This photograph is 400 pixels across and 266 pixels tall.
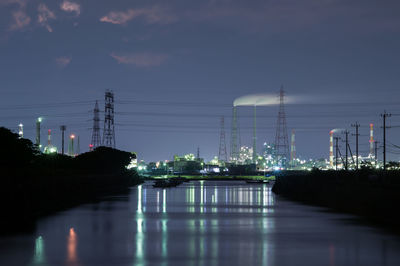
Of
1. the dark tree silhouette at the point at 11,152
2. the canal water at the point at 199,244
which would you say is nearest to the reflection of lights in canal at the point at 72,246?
the canal water at the point at 199,244

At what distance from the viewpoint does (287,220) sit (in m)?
38.2

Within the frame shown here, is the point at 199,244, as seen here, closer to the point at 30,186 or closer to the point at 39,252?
the point at 39,252

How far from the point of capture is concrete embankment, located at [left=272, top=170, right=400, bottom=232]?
36.8 metres

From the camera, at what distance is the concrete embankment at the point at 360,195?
36.8 meters

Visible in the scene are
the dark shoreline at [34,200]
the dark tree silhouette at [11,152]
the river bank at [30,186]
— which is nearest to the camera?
the dark shoreline at [34,200]

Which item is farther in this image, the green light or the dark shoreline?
the dark shoreline

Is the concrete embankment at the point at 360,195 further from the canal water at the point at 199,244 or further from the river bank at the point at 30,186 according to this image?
the river bank at the point at 30,186

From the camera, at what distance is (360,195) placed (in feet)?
149

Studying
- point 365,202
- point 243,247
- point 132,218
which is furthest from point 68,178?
point 243,247

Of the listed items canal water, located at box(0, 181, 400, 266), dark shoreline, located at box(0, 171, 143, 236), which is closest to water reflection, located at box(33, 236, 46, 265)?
canal water, located at box(0, 181, 400, 266)

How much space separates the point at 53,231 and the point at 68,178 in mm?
39867

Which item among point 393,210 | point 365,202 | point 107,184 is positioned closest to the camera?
point 393,210

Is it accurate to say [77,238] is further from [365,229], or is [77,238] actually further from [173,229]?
[365,229]

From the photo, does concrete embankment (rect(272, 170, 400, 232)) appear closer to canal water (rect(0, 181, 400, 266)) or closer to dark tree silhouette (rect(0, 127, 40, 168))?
canal water (rect(0, 181, 400, 266))
